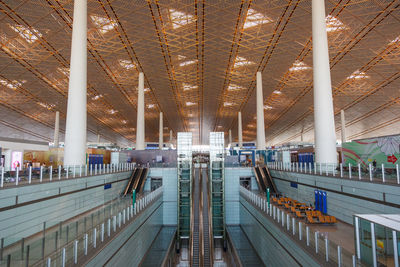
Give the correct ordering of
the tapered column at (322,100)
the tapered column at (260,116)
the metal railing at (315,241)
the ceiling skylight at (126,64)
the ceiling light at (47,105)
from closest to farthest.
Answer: the metal railing at (315,241) → the tapered column at (322,100) → the ceiling skylight at (126,64) → the tapered column at (260,116) → the ceiling light at (47,105)

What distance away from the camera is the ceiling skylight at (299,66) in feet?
104

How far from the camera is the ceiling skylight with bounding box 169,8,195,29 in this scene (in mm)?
22844

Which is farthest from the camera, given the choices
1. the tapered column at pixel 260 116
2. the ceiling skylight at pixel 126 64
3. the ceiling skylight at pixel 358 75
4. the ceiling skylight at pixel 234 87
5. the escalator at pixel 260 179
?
the ceiling skylight at pixel 234 87

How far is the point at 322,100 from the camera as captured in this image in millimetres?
16484

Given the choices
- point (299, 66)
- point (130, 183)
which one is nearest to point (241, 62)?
point (299, 66)

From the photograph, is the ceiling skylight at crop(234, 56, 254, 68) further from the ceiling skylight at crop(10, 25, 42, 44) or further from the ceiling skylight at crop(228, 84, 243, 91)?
the ceiling skylight at crop(10, 25, 42, 44)

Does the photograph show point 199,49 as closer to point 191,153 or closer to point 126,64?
point 126,64

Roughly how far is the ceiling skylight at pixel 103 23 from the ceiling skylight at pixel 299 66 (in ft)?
69.9

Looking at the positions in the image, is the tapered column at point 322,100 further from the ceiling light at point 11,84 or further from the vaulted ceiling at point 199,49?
the ceiling light at point 11,84

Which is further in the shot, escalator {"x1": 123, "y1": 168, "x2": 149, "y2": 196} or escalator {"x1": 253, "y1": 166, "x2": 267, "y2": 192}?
escalator {"x1": 253, "y1": 166, "x2": 267, "y2": 192}

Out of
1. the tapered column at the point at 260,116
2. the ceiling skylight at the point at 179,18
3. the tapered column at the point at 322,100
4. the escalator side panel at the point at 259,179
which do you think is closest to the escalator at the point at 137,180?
the escalator side panel at the point at 259,179

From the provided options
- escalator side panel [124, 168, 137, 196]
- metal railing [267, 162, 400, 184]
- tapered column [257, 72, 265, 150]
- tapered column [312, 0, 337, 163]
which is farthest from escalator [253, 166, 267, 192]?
escalator side panel [124, 168, 137, 196]

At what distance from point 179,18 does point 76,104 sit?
12985mm

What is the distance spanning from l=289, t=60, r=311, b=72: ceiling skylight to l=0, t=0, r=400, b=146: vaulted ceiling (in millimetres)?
240
